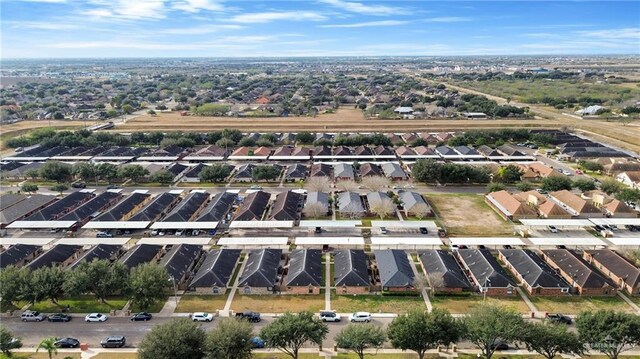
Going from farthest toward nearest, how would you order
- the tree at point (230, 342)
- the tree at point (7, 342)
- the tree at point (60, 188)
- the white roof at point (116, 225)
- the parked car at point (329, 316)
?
the tree at point (60, 188) → the white roof at point (116, 225) → the parked car at point (329, 316) → the tree at point (7, 342) → the tree at point (230, 342)

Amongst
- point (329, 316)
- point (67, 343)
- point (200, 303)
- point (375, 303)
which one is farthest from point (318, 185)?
point (67, 343)

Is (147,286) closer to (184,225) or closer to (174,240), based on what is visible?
(174,240)

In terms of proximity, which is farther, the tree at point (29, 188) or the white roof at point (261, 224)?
the tree at point (29, 188)

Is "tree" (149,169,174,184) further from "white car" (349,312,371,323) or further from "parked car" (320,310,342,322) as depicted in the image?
"white car" (349,312,371,323)

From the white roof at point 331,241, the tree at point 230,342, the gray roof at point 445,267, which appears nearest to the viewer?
the tree at point 230,342

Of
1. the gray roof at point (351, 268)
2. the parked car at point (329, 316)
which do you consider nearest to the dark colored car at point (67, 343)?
the parked car at point (329, 316)

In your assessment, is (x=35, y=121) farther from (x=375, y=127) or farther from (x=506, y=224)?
(x=506, y=224)

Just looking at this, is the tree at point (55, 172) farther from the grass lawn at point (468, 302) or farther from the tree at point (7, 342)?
the grass lawn at point (468, 302)

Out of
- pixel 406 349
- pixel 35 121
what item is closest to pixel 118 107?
pixel 35 121
